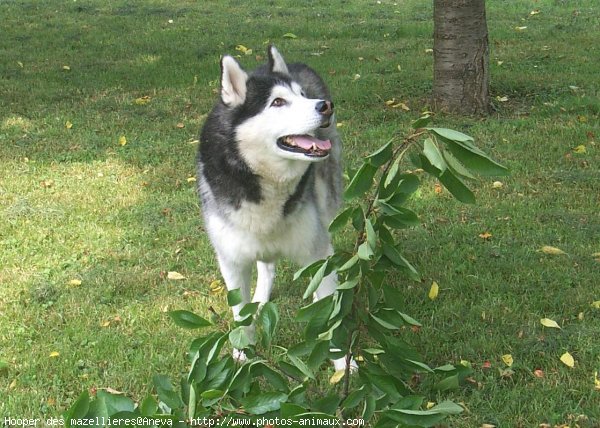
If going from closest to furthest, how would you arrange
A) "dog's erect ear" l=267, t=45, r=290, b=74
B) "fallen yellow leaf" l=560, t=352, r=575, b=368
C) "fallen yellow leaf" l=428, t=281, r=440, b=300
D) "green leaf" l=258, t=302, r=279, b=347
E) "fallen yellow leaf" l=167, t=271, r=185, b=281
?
1. "green leaf" l=258, t=302, r=279, b=347
2. "fallen yellow leaf" l=560, t=352, r=575, b=368
3. "dog's erect ear" l=267, t=45, r=290, b=74
4. "fallen yellow leaf" l=428, t=281, r=440, b=300
5. "fallen yellow leaf" l=167, t=271, r=185, b=281

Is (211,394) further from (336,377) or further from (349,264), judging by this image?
(336,377)

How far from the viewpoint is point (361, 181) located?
238 centimetres

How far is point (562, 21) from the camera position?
12898 millimetres

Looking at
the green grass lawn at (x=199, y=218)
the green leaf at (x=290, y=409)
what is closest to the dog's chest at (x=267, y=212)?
the green grass lawn at (x=199, y=218)

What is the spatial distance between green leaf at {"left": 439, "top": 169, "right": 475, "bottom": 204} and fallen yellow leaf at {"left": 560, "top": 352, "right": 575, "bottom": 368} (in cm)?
195

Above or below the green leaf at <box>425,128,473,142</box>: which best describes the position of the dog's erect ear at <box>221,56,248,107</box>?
below

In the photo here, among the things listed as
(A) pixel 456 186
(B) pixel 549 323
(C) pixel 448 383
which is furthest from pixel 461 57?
(A) pixel 456 186

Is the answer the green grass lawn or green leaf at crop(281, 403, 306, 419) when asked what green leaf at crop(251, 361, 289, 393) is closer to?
green leaf at crop(281, 403, 306, 419)

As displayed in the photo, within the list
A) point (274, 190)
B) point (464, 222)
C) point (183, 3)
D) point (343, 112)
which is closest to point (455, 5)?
point (343, 112)

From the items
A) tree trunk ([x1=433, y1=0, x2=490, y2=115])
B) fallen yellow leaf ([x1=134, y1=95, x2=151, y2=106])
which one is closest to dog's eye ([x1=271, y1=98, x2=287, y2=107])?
tree trunk ([x1=433, y1=0, x2=490, y2=115])

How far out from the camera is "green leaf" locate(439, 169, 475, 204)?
7.46 feet

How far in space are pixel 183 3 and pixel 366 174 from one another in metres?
14.1

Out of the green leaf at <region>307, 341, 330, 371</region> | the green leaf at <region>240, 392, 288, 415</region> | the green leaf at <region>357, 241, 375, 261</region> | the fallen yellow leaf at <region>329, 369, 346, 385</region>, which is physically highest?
the green leaf at <region>357, 241, 375, 261</region>

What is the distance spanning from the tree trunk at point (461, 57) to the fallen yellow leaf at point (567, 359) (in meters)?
4.55
